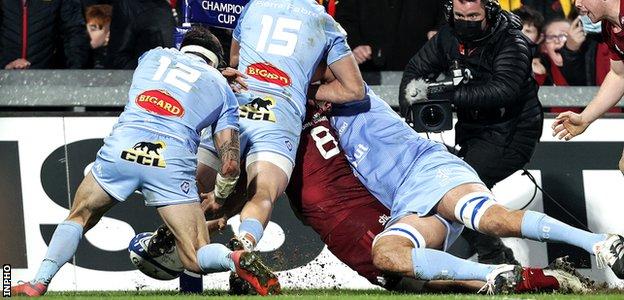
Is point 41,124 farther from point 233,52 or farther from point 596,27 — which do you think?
point 596,27

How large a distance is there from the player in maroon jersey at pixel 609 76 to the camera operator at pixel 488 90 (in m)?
0.99

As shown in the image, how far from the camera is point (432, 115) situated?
10211mm

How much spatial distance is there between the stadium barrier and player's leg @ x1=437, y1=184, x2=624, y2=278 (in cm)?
215

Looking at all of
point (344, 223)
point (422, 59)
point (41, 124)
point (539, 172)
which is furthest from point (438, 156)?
point (41, 124)

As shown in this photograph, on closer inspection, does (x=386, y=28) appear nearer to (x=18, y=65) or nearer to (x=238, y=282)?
(x=18, y=65)

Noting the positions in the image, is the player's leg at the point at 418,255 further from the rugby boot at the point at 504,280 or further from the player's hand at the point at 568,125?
the player's hand at the point at 568,125

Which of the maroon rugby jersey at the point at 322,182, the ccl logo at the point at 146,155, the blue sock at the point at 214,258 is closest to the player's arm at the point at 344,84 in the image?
the maroon rugby jersey at the point at 322,182

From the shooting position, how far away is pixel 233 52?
1002cm

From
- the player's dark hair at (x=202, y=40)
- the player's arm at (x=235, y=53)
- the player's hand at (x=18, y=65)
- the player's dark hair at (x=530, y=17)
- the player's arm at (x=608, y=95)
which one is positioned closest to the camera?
the player's dark hair at (x=202, y=40)

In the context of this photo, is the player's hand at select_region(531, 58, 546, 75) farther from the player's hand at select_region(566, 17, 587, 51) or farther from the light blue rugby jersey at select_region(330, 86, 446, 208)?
the light blue rugby jersey at select_region(330, 86, 446, 208)

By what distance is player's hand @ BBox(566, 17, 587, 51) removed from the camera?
12.9 m

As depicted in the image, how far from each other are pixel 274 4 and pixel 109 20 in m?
3.36

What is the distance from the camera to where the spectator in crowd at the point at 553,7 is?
13.1 metres

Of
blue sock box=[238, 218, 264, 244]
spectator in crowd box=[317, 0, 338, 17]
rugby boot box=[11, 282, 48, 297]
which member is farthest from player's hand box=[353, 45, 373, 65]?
rugby boot box=[11, 282, 48, 297]
